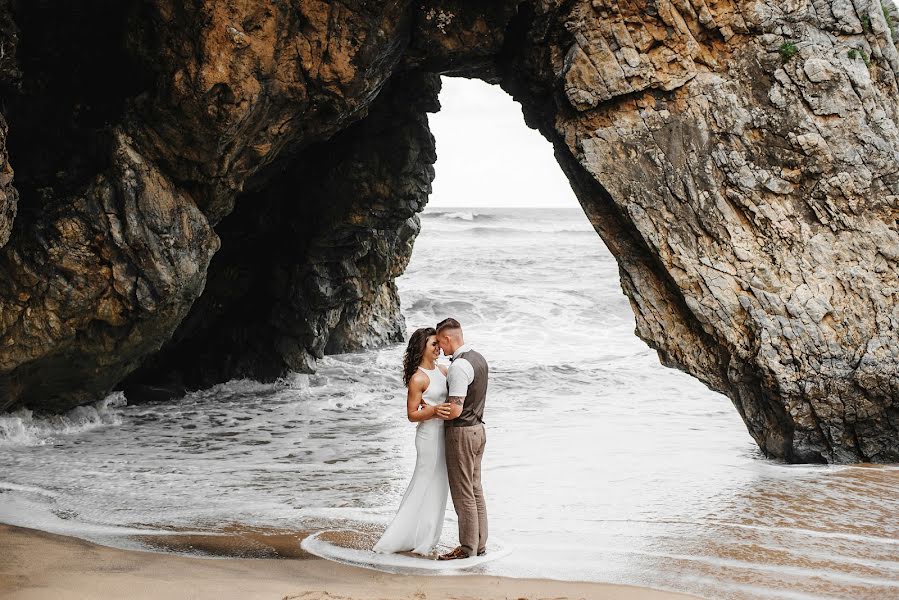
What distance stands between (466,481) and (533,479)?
264 cm

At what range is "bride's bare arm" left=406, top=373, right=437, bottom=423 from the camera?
601 centimetres

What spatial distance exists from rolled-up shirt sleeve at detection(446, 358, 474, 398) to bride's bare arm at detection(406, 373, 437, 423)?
0.57 ft

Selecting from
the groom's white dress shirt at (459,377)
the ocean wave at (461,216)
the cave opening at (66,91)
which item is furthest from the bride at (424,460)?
the ocean wave at (461,216)

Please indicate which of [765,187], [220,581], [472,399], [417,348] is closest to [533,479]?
[472,399]

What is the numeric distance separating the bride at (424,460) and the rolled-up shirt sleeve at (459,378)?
11 centimetres

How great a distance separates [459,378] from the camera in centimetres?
601

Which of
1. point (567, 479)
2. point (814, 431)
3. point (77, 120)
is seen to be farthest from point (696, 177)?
point (77, 120)

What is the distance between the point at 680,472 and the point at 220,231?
26.3 ft

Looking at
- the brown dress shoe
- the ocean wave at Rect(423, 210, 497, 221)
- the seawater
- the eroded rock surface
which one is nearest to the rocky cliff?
the eroded rock surface

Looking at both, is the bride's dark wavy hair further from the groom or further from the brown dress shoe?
the brown dress shoe

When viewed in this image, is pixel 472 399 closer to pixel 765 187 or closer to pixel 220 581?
pixel 220 581

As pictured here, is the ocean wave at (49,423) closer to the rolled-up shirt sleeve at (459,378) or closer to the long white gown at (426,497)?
the long white gown at (426,497)

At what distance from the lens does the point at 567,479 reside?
8539 millimetres

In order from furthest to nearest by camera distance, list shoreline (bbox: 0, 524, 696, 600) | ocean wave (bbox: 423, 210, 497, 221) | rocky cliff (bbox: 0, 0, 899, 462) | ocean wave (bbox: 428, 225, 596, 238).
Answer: ocean wave (bbox: 423, 210, 497, 221), ocean wave (bbox: 428, 225, 596, 238), rocky cliff (bbox: 0, 0, 899, 462), shoreline (bbox: 0, 524, 696, 600)
